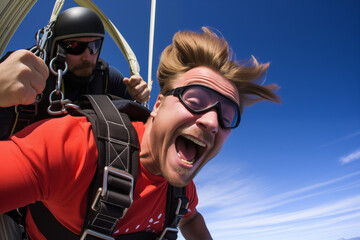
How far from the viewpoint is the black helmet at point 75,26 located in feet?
6.15

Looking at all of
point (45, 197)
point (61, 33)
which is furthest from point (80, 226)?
point (61, 33)

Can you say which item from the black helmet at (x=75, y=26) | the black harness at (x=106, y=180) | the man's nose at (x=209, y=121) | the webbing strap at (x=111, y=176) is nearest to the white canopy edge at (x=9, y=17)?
the black helmet at (x=75, y=26)

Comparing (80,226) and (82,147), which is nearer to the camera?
(82,147)

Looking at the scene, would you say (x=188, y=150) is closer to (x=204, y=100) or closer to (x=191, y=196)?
(x=204, y=100)

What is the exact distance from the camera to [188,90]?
59.4 inches

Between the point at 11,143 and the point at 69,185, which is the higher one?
the point at 11,143

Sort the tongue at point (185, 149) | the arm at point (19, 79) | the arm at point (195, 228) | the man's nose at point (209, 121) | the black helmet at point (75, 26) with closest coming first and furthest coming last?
the arm at point (19, 79)
the man's nose at point (209, 121)
the tongue at point (185, 149)
the black helmet at point (75, 26)
the arm at point (195, 228)

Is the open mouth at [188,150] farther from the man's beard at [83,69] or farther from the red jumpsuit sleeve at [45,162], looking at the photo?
the man's beard at [83,69]

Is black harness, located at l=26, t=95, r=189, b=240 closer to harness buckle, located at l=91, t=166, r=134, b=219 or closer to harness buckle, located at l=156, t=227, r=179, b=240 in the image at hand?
harness buckle, located at l=91, t=166, r=134, b=219

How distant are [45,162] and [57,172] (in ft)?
0.24

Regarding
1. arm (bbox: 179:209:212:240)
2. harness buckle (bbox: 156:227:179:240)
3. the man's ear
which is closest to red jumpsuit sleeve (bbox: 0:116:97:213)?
the man's ear

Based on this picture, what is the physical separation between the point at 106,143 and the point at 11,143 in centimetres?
39

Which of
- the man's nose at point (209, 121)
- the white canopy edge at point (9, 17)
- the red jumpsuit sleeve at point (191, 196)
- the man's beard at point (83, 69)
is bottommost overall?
the red jumpsuit sleeve at point (191, 196)

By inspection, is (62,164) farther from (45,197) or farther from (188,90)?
(188,90)
